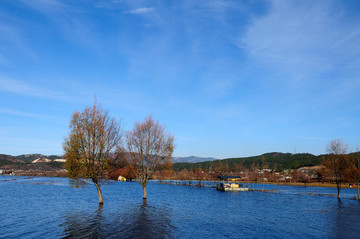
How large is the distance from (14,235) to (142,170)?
27535 mm

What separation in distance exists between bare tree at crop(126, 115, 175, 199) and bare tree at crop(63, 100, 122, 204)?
1118 cm

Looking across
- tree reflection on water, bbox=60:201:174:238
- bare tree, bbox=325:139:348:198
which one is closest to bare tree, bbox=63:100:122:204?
tree reflection on water, bbox=60:201:174:238

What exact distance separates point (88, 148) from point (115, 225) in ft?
42.9

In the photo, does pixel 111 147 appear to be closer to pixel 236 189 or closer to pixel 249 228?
pixel 249 228

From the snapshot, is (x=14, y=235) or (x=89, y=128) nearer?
(x=14, y=235)

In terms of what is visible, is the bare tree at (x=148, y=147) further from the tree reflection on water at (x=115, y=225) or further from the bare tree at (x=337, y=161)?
the bare tree at (x=337, y=161)

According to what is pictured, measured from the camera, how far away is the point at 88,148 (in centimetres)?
3656

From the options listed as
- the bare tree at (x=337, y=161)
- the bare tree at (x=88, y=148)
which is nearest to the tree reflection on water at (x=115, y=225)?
the bare tree at (x=88, y=148)

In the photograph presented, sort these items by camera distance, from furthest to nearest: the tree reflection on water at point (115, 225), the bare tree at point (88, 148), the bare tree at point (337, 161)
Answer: the bare tree at point (337, 161)
the bare tree at point (88, 148)
the tree reflection on water at point (115, 225)

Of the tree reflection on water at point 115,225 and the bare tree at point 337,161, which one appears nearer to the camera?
the tree reflection on water at point 115,225

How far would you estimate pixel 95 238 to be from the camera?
2261 cm

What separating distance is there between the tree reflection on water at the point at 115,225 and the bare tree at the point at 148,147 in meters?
14.4

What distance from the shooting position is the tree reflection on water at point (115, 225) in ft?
79.6

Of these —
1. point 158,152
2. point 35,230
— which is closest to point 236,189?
point 158,152
